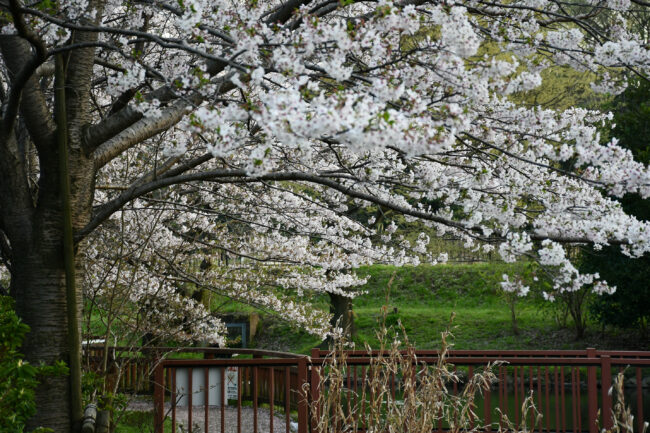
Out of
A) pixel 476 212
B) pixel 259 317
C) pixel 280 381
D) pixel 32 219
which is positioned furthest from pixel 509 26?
pixel 259 317

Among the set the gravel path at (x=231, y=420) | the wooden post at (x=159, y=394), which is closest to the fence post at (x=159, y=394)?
the wooden post at (x=159, y=394)

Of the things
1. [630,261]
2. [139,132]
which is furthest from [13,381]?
[630,261]

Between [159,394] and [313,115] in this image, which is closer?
[313,115]

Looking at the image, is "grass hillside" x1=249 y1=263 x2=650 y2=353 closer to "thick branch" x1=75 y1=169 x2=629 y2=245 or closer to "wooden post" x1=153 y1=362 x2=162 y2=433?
"wooden post" x1=153 y1=362 x2=162 y2=433

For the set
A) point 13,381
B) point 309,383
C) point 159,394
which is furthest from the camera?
point 309,383

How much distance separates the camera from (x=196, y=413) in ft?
28.6

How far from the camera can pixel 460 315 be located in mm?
17922

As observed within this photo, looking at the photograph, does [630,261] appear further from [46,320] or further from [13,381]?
[13,381]

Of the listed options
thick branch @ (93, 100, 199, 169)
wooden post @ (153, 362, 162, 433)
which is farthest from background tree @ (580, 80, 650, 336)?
thick branch @ (93, 100, 199, 169)

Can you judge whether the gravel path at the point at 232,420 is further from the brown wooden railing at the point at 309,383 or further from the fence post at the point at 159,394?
the fence post at the point at 159,394

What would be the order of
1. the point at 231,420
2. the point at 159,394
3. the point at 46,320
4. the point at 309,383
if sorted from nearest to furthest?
the point at 46,320
the point at 159,394
the point at 309,383
the point at 231,420

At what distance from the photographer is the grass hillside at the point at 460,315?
15.4 meters

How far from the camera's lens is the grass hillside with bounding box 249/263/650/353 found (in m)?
15.4

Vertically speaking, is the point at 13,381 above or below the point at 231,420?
above
